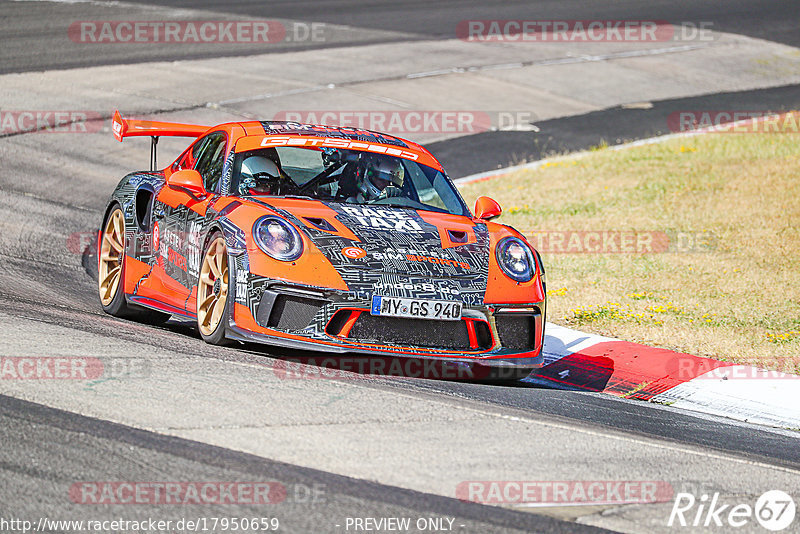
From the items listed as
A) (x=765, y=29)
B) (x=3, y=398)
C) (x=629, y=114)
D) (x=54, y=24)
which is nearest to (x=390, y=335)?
(x=3, y=398)

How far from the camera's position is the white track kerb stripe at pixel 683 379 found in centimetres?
725

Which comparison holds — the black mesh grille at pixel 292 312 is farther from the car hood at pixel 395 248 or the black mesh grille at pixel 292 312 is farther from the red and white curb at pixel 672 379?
the red and white curb at pixel 672 379

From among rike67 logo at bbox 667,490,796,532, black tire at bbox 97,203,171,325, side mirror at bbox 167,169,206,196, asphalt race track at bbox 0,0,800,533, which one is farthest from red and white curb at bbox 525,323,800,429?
black tire at bbox 97,203,171,325

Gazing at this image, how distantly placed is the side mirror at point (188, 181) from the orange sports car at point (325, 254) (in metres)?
0.01

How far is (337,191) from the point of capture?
296 inches

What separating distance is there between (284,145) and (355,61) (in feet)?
47.4

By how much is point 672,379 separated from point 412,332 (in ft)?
7.54

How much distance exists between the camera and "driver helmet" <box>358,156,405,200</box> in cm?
763

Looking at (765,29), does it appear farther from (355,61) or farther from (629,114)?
(355,61)

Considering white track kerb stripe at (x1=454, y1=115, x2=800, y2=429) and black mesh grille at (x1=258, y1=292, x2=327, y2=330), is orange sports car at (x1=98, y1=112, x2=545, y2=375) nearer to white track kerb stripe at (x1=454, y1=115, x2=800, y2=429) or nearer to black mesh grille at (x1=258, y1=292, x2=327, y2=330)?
black mesh grille at (x1=258, y1=292, x2=327, y2=330)

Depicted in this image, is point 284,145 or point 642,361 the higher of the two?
point 284,145

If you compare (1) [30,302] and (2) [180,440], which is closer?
(2) [180,440]

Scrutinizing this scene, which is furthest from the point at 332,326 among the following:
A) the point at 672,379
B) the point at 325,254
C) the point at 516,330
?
the point at 672,379

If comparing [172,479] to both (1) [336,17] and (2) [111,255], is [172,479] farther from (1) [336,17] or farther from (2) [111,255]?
(1) [336,17]
